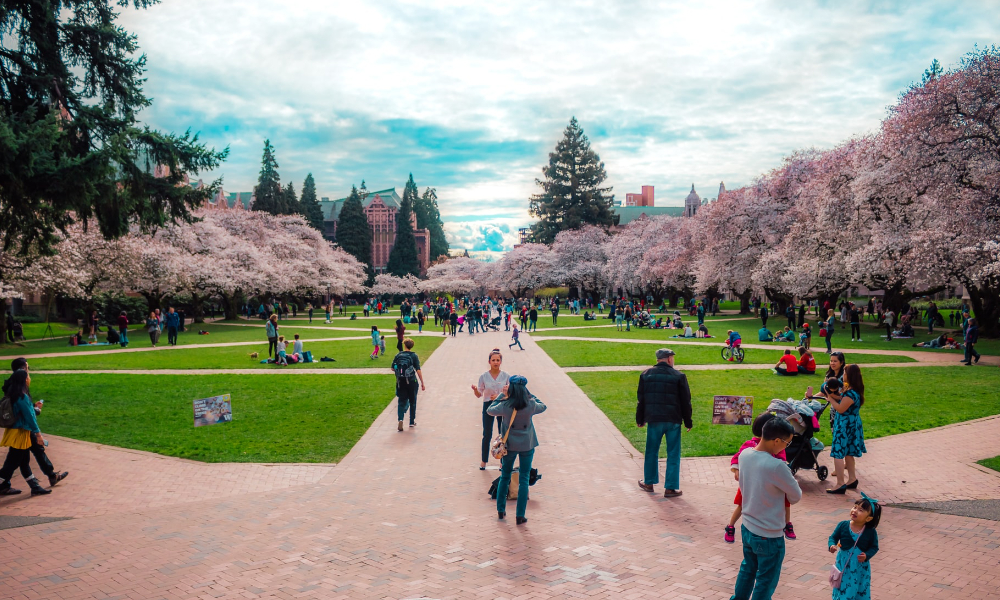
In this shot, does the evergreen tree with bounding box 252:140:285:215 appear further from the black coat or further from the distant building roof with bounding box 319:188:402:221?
the black coat

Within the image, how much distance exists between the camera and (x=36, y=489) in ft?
26.2

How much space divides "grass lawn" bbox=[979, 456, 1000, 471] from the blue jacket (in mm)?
12946

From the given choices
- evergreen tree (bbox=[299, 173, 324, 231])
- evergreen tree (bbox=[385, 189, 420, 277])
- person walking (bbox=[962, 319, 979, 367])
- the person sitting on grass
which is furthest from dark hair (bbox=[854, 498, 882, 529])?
evergreen tree (bbox=[385, 189, 420, 277])

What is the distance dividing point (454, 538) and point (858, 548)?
147 inches

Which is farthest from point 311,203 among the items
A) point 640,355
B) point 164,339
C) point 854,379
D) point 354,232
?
point 854,379

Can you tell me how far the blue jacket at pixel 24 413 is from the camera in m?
7.92

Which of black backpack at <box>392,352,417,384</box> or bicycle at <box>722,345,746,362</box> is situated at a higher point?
black backpack at <box>392,352,417,384</box>

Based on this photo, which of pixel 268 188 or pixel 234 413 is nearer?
pixel 234 413

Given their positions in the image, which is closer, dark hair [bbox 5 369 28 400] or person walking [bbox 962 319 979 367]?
dark hair [bbox 5 369 28 400]

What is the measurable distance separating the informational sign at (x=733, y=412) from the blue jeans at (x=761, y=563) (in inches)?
174

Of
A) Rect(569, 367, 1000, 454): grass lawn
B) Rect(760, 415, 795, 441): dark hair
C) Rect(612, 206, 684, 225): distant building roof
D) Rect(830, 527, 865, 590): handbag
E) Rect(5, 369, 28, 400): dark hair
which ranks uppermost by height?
Rect(612, 206, 684, 225): distant building roof

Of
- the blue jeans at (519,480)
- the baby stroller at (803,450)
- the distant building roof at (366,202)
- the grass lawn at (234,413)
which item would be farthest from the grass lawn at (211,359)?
the distant building roof at (366,202)

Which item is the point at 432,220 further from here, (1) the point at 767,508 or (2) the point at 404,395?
(1) the point at 767,508

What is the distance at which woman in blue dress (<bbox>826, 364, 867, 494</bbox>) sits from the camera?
7.55m
